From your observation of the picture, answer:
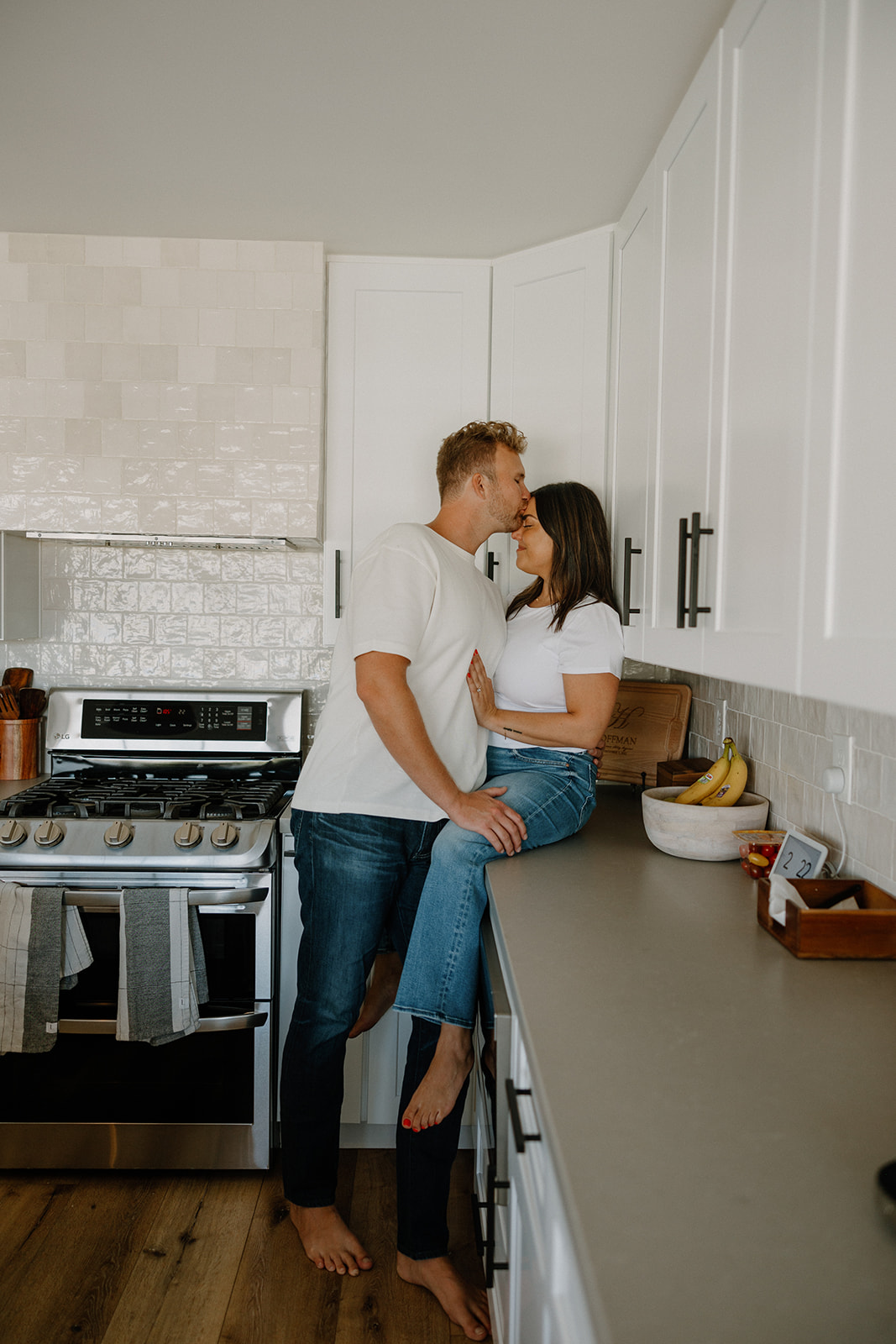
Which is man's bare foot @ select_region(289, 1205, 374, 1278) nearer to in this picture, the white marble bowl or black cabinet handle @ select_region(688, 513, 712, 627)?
the white marble bowl

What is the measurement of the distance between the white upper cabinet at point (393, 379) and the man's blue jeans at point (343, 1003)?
2.72ft

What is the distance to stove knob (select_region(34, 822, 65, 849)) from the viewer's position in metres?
2.07

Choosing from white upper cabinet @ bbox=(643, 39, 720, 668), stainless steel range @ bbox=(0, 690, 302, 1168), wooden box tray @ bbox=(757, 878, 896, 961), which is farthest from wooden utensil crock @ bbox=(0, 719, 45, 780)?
wooden box tray @ bbox=(757, 878, 896, 961)

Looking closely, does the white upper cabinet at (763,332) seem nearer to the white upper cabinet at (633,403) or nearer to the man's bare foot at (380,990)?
the white upper cabinet at (633,403)

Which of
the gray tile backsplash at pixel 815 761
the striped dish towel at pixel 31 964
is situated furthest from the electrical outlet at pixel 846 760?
the striped dish towel at pixel 31 964

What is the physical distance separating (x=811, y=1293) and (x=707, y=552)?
1.00 m

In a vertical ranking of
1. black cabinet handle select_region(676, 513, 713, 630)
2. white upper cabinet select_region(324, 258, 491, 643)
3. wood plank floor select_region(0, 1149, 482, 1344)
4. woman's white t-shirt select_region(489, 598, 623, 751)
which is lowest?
wood plank floor select_region(0, 1149, 482, 1344)

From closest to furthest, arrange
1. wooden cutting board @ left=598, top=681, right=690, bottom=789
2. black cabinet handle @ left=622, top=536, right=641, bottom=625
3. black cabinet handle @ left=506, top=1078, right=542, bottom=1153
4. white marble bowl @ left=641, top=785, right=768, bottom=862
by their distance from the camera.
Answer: black cabinet handle @ left=506, top=1078, right=542, bottom=1153
white marble bowl @ left=641, top=785, right=768, bottom=862
black cabinet handle @ left=622, top=536, right=641, bottom=625
wooden cutting board @ left=598, top=681, right=690, bottom=789

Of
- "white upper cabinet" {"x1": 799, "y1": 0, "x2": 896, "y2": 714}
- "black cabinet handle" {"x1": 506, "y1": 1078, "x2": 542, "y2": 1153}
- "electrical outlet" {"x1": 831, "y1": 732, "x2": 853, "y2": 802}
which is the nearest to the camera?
"white upper cabinet" {"x1": 799, "y1": 0, "x2": 896, "y2": 714}

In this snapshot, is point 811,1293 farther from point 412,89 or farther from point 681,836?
point 412,89

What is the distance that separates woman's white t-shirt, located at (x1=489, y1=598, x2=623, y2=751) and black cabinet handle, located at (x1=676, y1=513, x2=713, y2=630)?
39 cm

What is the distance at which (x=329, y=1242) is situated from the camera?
189 centimetres

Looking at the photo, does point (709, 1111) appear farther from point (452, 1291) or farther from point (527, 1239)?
point (452, 1291)

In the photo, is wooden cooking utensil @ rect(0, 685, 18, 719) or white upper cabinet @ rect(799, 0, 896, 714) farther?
wooden cooking utensil @ rect(0, 685, 18, 719)
